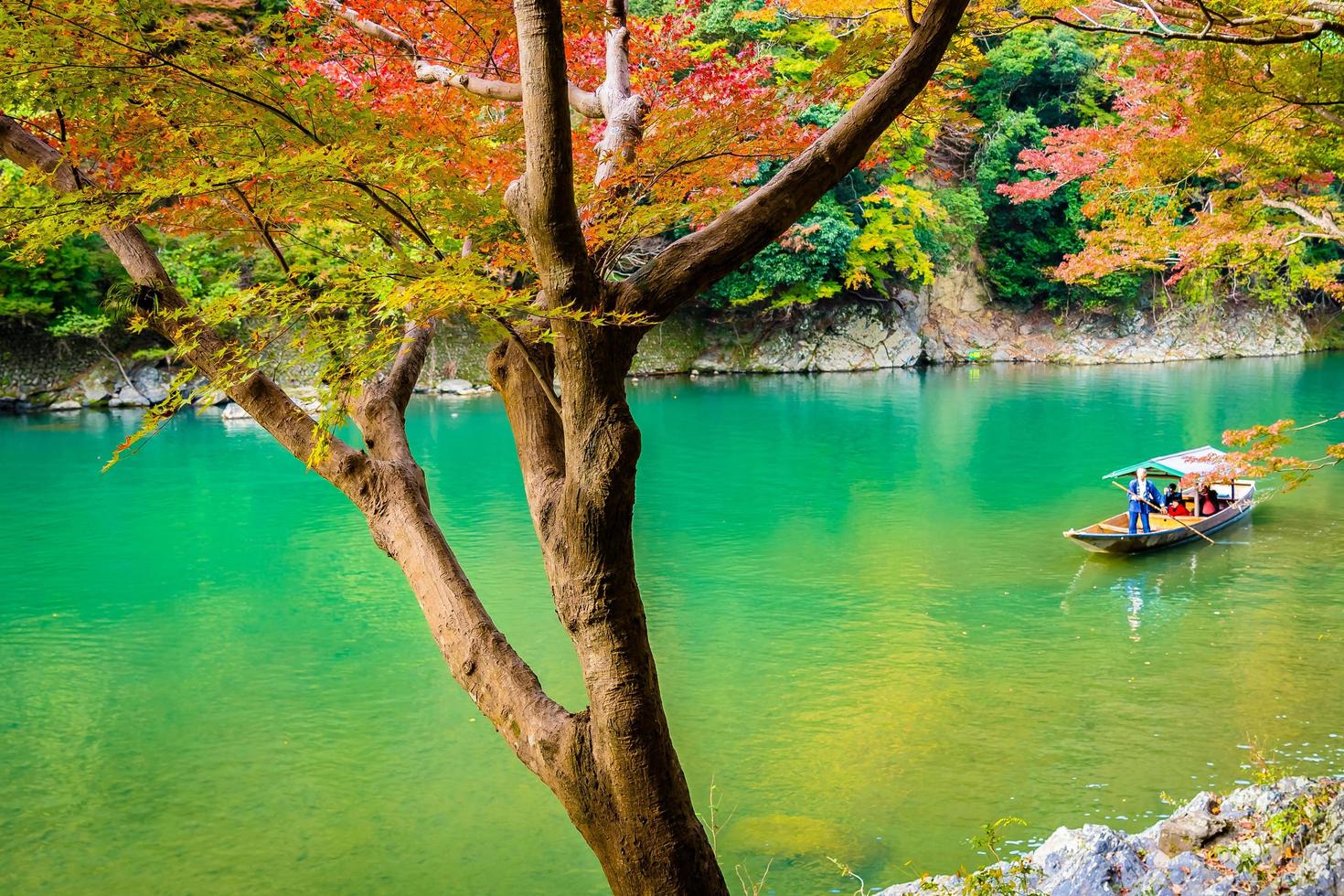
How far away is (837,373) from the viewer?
27.1 m

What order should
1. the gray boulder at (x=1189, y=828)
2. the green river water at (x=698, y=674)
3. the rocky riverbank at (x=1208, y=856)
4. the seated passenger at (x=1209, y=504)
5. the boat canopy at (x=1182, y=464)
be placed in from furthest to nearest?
the boat canopy at (x=1182, y=464)
the seated passenger at (x=1209, y=504)
the green river water at (x=698, y=674)
the gray boulder at (x=1189, y=828)
the rocky riverbank at (x=1208, y=856)

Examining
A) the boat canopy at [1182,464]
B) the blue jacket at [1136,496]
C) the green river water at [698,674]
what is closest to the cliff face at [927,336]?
the green river water at [698,674]

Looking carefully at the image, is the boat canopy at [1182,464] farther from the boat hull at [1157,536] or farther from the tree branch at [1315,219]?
the tree branch at [1315,219]

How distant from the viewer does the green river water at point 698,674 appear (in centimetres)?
528

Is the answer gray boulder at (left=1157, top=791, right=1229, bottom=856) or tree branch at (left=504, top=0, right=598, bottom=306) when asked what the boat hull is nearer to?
gray boulder at (left=1157, top=791, right=1229, bottom=856)

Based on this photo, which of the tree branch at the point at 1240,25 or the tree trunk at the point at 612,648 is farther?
the tree branch at the point at 1240,25

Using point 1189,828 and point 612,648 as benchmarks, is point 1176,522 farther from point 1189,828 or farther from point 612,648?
point 612,648

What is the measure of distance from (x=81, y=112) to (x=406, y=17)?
10.2 ft

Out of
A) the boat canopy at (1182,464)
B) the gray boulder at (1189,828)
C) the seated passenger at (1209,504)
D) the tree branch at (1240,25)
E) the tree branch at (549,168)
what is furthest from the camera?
the boat canopy at (1182,464)

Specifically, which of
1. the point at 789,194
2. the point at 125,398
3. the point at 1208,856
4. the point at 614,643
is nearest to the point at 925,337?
the point at 125,398

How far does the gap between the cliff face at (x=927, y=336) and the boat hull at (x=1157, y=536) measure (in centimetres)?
1661

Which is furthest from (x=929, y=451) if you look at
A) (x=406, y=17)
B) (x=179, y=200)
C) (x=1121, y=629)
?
(x=179, y=200)

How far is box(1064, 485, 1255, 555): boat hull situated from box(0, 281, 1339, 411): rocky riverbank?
16.7 metres

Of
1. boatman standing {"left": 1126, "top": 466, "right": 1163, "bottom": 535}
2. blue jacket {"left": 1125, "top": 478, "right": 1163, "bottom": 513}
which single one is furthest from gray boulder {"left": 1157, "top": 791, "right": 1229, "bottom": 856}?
blue jacket {"left": 1125, "top": 478, "right": 1163, "bottom": 513}
